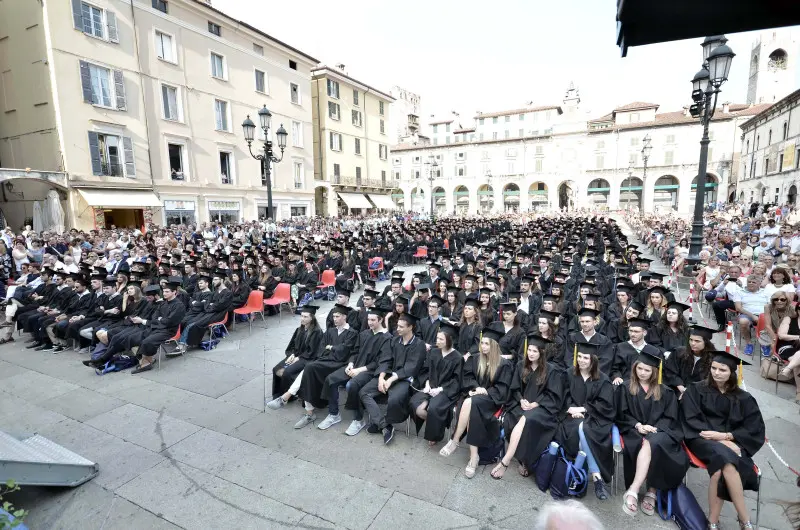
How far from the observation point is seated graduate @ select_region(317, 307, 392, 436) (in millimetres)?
5254

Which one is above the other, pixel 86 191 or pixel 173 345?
pixel 86 191

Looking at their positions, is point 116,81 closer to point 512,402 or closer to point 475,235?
point 475,235

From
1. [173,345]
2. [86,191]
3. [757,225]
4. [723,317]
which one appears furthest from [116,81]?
[757,225]

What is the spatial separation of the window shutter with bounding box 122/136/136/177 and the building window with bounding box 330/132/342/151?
62.1 feet

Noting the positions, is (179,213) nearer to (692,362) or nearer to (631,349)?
(631,349)

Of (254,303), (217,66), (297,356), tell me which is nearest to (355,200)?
(217,66)

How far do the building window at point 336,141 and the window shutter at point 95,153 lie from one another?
2054 centimetres

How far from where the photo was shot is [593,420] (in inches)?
164

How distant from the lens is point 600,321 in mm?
6637

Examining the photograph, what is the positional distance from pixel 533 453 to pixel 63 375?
7.61 meters

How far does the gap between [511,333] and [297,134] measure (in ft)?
102

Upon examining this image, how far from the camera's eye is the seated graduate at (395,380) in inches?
193

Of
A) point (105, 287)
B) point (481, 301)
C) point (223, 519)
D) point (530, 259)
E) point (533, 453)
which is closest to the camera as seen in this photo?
point (223, 519)

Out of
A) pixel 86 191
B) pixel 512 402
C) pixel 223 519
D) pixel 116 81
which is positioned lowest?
pixel 223 519
